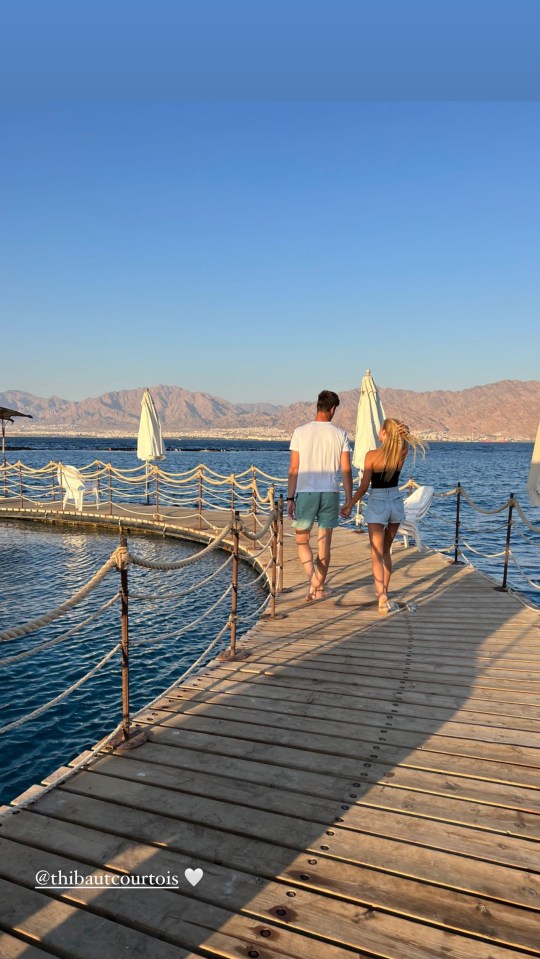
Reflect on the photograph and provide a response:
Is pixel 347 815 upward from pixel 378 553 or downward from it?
downward

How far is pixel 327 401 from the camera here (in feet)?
19.8

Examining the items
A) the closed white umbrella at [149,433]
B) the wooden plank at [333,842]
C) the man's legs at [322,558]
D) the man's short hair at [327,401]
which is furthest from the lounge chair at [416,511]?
the closed white umbrella at [149,433]

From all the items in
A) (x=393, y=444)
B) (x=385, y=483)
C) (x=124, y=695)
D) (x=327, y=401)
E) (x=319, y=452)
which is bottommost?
(x=124, y=695)

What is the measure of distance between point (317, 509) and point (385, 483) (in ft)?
2.71

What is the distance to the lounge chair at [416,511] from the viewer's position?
1086 centimetres

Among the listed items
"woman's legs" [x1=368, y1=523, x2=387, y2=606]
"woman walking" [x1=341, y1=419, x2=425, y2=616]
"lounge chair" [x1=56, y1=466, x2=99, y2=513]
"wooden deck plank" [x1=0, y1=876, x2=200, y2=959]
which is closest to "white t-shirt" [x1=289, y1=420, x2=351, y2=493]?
"woman walking" [x1=341, y1=419, x2=425, y2=616]

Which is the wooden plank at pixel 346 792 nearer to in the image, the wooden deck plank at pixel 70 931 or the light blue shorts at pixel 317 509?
the wooden deck plank at pixel 70 931

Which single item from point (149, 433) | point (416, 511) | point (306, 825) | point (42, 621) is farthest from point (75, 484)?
point (306, 825)

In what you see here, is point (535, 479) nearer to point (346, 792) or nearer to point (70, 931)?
point (346, 792)

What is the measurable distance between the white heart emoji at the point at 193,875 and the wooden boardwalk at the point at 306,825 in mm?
28

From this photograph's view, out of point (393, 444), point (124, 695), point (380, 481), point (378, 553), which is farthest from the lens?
point (378, 553)

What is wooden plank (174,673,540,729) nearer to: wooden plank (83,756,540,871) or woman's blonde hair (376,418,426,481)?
wooden plank (83,756,540,871)

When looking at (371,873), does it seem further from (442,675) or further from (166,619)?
(166,619)

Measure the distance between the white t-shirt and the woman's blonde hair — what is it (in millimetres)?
406
